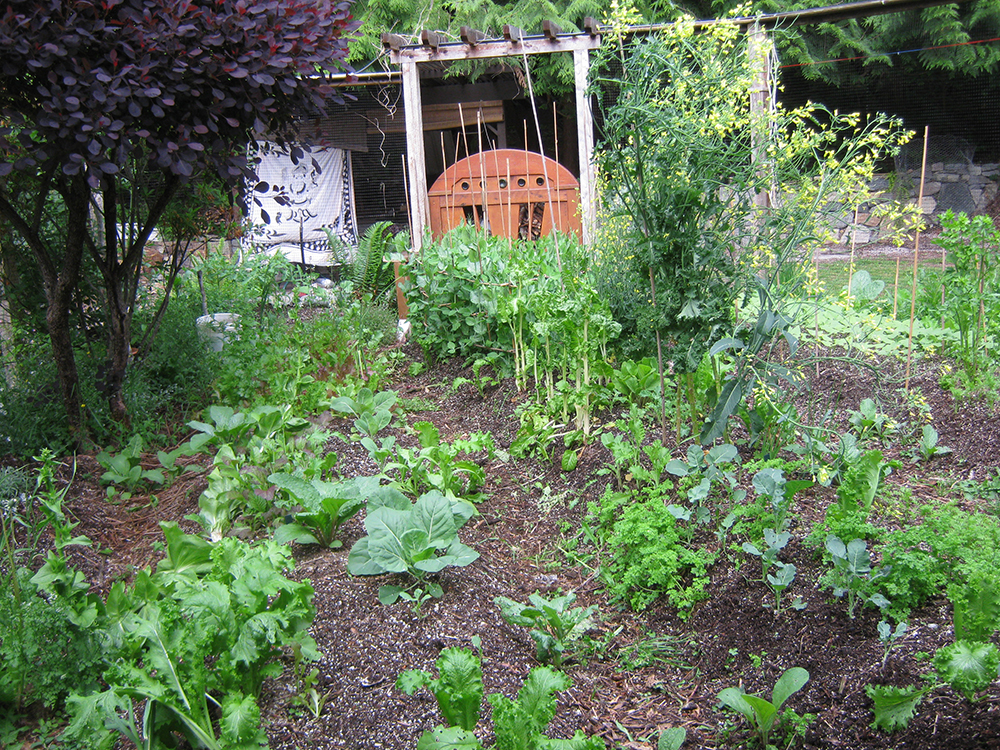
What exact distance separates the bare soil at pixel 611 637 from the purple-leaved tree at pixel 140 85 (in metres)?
1.51

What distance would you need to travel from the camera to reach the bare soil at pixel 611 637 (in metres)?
1.88

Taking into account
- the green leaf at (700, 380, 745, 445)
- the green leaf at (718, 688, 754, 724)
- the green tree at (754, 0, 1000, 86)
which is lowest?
the green leaf at (718, 688, 754, 724)

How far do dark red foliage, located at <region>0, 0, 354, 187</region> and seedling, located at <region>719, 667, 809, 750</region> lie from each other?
2883 millimetres

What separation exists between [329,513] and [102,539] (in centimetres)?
119

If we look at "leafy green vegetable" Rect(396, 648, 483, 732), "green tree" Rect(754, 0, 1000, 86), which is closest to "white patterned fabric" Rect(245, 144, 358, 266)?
"green tree" Rect(754, 0, 1000, 86)

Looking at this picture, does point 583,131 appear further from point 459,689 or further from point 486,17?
point 459,689

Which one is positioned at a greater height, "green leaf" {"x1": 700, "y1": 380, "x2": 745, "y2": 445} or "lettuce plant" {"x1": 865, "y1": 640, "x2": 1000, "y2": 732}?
"green leaf" {"x1": 700, "y1": 380, "x2": 745, "y2": 445}

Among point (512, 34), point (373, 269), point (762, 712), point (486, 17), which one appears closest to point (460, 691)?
point (762, 712)

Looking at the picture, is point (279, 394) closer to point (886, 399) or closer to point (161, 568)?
point (161, 568)

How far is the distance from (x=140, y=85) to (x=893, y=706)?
11.1 feet

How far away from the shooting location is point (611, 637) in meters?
2.44

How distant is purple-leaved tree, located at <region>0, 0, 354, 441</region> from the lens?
288 centimetres

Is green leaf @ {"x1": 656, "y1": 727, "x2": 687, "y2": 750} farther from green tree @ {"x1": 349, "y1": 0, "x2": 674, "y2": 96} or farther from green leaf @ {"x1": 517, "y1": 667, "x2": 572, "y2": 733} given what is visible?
green tree @ {"x1": 349, "y1": 0, "x2": 674, "y2": 96}

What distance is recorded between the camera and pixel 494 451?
3.84 m
